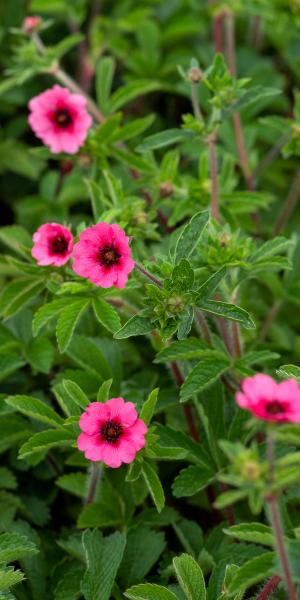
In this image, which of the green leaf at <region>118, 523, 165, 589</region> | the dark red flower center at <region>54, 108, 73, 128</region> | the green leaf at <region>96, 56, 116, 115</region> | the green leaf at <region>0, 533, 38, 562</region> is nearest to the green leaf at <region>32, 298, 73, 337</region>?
the green leaf at <region>0, 533, 38, 562</region>

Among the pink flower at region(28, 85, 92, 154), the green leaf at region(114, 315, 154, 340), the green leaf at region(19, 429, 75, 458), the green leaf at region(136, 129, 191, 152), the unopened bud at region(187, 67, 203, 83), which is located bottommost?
the green leaf at region(19, 429, 75, 458)

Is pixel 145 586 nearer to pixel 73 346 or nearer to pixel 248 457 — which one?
pixel 248 457

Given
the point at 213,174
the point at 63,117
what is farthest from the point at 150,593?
the point at 63,117

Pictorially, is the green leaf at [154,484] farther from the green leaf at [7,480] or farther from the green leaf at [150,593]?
the green leaf at [7,480]

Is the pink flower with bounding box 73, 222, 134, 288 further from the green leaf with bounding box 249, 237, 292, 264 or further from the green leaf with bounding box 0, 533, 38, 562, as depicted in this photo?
the green leaf with bounding box 0, 533, 38, 562

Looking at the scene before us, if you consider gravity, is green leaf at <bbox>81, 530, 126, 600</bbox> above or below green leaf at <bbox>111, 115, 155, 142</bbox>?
below

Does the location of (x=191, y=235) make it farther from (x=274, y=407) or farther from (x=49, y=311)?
(x=274, y=407)

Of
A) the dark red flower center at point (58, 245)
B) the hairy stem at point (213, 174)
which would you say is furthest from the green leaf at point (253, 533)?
the hairy stem at point (213, 174)
